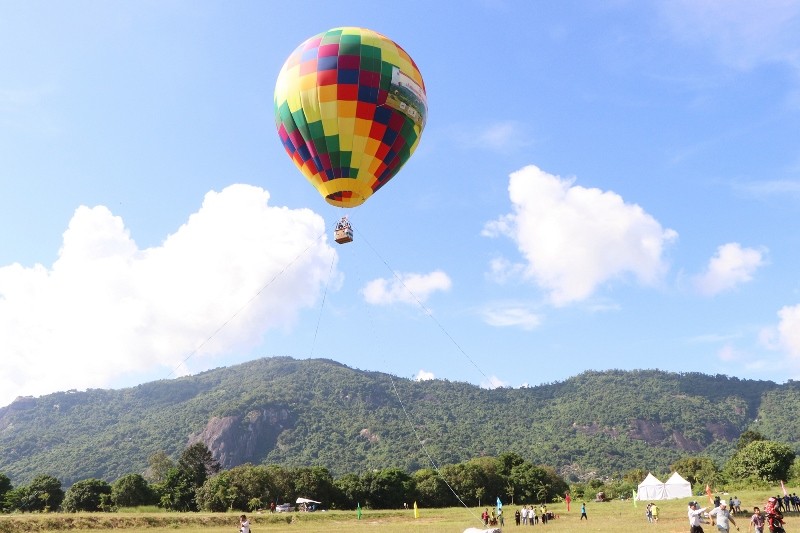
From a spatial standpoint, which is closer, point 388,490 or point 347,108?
point 347,108

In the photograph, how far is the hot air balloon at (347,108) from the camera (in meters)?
28.2

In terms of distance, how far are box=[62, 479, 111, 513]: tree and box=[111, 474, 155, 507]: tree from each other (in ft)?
6.32

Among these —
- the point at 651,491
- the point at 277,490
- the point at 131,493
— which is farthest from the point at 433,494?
the point at 131,493

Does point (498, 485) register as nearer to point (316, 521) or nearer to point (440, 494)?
point (440, 494)

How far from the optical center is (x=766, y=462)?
74.6m

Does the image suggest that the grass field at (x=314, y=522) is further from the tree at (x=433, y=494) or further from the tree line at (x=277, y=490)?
the tree at (x=433, y=494)

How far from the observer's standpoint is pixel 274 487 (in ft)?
261

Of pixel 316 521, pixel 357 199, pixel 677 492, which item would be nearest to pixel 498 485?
pixel 677 492

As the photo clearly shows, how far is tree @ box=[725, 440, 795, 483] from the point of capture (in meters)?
74.1

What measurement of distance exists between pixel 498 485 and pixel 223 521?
179 feet

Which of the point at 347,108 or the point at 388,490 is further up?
the point at 347,108

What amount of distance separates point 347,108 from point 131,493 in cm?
7465

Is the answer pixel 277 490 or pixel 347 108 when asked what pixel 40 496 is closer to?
pixel 277 490

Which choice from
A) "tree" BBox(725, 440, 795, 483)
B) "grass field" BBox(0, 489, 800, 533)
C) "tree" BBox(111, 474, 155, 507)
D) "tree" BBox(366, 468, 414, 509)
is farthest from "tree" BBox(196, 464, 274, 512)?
"tree" BBox(725, 440, 795, 483)
